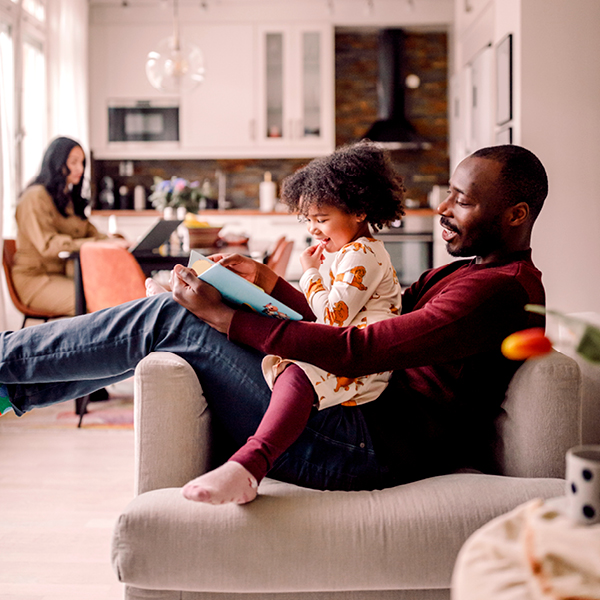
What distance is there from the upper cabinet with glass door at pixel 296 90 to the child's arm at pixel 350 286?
441cm

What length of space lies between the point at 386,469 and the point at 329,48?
5019mm

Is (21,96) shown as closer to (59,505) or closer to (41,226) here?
(41,226)

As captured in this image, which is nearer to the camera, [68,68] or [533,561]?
[533,561]

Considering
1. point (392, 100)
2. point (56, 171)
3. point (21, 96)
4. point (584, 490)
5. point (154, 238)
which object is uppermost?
point (392, 100)

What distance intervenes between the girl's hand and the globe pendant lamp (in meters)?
2.61

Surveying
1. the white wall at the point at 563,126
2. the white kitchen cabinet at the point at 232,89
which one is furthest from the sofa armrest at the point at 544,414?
the white kitchen cabinet at the point at 232,89

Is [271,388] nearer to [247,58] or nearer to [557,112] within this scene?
[557,112]

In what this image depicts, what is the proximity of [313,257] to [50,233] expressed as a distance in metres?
2.24

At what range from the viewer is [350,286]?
141cm

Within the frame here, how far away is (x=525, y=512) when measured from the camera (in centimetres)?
77

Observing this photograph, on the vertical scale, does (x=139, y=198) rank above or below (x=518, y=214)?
above

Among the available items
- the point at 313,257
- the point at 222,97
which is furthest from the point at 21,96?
the point at 313,257

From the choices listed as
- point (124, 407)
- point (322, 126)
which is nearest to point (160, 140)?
point (322, 126)

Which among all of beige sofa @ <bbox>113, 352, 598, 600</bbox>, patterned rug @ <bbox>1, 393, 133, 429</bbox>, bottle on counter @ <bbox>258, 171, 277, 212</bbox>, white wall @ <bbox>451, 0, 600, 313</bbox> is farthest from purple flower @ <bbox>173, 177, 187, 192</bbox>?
beige sofa @ <bbox>113, 352, 598, 600</bbox>
